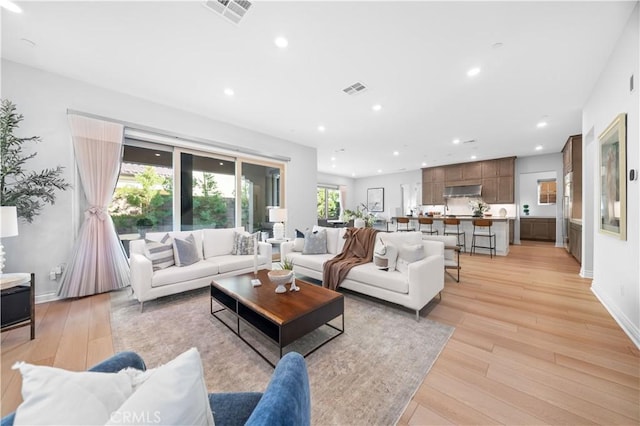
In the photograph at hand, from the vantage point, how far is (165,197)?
418cm

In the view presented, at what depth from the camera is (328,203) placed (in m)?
11.4

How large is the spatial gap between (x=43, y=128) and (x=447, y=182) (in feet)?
33.3

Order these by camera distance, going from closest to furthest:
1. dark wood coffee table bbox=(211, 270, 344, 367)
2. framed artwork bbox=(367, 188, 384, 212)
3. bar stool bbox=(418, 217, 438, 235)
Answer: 1. dark wood coffee table bbox=(211, 270, 344, 367)
2. bar stool bbox=(418, 217, 438, 235)
3. framed artwork bbox=(367, 188, 384, 212)

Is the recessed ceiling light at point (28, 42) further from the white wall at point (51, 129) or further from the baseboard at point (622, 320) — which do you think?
the baseboard at point (622, 320)

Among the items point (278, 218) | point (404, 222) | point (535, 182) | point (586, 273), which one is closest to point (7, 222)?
point (278, 218)

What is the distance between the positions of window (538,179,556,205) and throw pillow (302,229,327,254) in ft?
29.1

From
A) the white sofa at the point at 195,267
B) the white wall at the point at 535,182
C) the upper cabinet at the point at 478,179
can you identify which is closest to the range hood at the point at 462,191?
the upper cabinet at the point at 478,179

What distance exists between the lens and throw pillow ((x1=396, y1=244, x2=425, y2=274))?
2.90 m

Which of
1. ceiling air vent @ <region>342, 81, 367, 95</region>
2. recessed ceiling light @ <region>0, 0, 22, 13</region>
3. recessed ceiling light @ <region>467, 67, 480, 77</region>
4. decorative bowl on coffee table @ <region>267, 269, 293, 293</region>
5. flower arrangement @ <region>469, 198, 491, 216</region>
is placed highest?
recessed ceiling light @ <region>0, 0, 22, 13</region>

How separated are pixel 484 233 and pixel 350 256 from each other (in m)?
4.66

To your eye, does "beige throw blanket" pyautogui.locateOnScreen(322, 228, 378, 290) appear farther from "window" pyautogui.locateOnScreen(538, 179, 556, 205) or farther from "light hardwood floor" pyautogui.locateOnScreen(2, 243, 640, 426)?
"window" pyautogui.locateOnScreen(538, 179, 556, 205)

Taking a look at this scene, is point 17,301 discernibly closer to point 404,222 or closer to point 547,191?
point 404,222

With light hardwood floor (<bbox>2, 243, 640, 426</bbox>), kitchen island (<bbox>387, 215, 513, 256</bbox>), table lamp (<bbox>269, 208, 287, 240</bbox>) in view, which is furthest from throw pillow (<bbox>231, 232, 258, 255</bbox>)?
kitchen island (<bbox>387, 215, 513, 256</bbox>)

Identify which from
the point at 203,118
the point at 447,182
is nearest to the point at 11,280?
the point at 203,118
